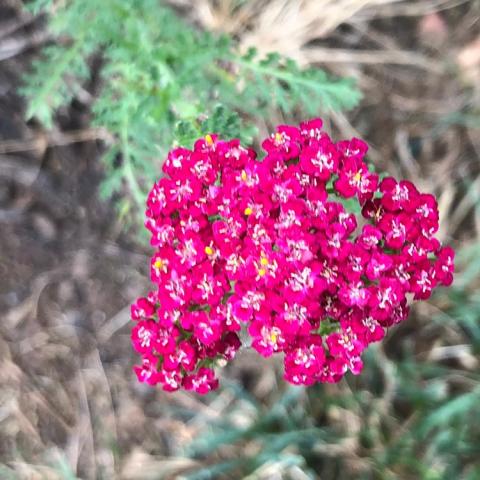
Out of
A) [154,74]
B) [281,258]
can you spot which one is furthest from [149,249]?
[281,258]

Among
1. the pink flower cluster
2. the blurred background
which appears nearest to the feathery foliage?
the pink flower cluster

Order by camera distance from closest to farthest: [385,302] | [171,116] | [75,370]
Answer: [385,302] → [171,116] → [75,370]

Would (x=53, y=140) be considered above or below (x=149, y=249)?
above

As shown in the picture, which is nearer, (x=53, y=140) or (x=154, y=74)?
(x=154, y=74)

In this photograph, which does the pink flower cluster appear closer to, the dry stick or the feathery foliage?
the feathery foliage

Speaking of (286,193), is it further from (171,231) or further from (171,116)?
(171,116)

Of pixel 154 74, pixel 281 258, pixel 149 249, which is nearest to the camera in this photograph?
pixel 281 258

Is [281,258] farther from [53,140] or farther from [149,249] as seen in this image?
[53,140]

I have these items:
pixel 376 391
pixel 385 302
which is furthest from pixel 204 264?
pixel 376 391
